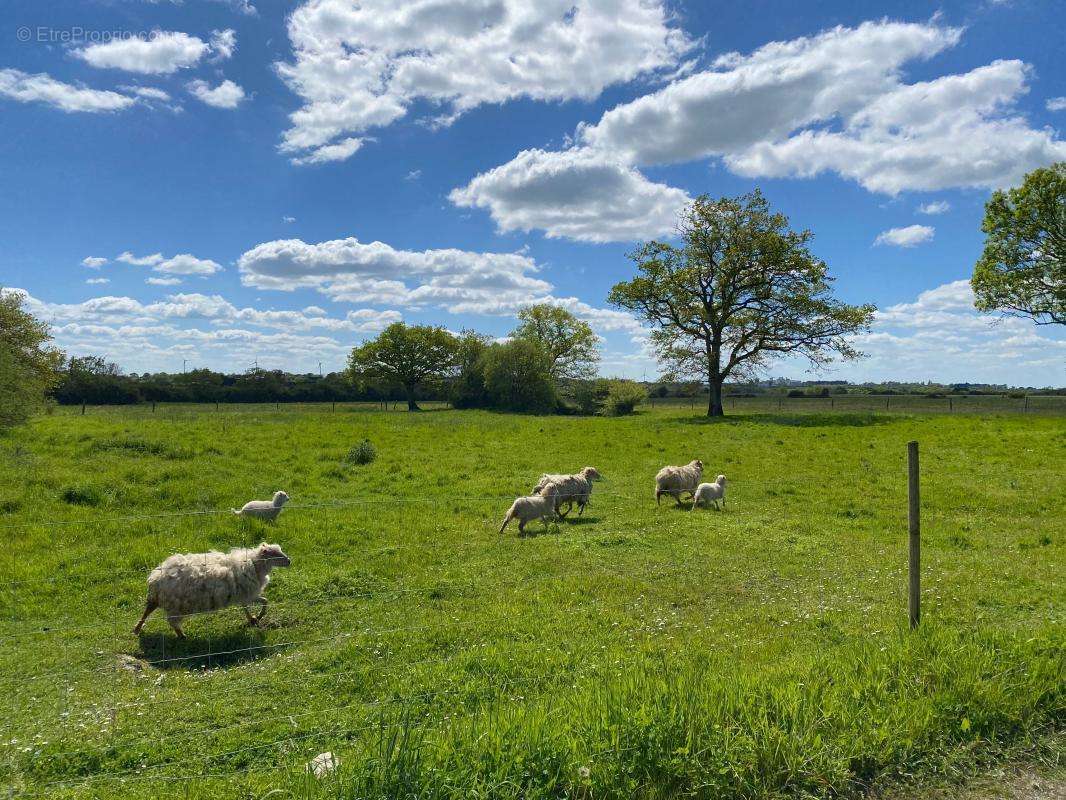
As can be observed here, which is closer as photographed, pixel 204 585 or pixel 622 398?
pixel 204 585

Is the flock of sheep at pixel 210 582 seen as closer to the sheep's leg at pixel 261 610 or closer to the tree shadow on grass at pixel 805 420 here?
the sheep's leg at pixel 261 610

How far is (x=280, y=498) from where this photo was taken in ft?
47.6

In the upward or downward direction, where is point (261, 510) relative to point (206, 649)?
upward

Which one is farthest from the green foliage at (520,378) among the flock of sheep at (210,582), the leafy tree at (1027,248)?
the flock of sheep at (210,582)

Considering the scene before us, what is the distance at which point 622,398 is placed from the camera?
61562 millimetres

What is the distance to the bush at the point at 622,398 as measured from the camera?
200 feet

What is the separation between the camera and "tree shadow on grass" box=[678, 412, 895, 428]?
3704 cm

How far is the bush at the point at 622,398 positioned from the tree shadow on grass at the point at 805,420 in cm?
1766

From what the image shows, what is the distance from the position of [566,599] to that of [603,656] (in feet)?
7.55

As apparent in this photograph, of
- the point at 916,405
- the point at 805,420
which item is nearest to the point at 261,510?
the point at 805,420

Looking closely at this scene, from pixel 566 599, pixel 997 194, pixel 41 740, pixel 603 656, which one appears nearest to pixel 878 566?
pixel 566 599

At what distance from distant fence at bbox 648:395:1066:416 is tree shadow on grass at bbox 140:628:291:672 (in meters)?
48.4

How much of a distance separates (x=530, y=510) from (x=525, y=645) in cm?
646

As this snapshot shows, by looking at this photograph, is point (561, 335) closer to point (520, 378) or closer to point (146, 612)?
point (520, 378)
